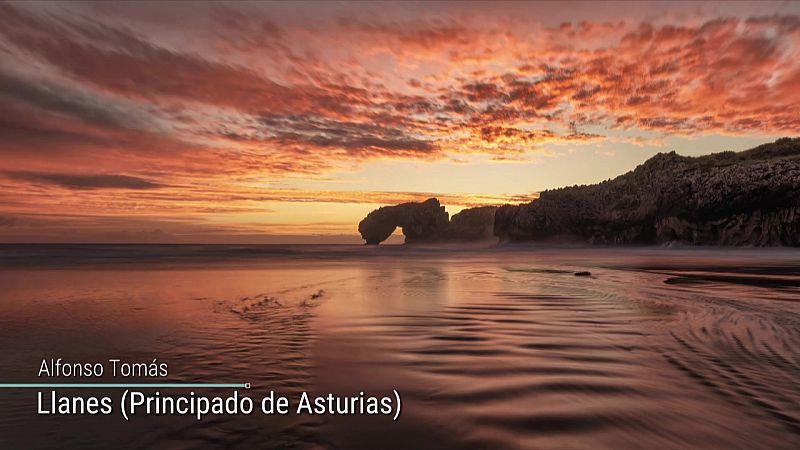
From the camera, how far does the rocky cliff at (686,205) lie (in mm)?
50781

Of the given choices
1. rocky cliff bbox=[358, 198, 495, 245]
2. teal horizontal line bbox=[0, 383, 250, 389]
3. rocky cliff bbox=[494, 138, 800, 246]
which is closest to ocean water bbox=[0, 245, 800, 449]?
teal horizontal line bbox=[0, 383, 250, 389]

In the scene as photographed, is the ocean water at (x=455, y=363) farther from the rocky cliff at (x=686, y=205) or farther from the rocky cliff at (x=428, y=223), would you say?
the rocky cliff at (x=428, y=223)

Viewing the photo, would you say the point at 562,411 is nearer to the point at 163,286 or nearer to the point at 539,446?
the point at 539,446

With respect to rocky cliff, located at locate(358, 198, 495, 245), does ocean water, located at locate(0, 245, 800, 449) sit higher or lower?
lower

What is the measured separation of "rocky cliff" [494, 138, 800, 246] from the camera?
50.8 m

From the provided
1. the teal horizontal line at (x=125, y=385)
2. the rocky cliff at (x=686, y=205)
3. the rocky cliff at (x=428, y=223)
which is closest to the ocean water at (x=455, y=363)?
the teal horizontal line at (x=125, y=385)

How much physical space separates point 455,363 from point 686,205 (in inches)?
2585

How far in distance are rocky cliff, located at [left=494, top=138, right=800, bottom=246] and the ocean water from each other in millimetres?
48309

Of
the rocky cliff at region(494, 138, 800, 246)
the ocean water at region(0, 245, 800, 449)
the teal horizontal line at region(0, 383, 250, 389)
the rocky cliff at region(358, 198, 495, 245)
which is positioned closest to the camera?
the ocean water at region(0, 245, 800, 449)

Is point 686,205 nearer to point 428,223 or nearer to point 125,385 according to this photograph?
point 125,385

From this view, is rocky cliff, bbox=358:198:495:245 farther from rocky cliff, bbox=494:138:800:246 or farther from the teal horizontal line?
the teal horizontal line

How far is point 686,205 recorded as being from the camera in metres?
58.8

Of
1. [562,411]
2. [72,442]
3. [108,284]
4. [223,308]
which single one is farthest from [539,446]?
[108,284]

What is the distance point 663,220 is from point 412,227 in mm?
70034
